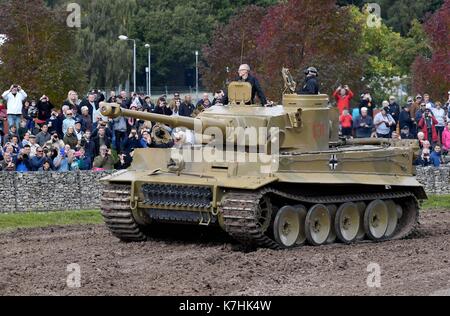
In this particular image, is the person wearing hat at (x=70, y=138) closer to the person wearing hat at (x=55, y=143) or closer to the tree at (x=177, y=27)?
the person wearing hat at (x=55, y=143)

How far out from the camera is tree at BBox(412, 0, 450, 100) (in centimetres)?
4084

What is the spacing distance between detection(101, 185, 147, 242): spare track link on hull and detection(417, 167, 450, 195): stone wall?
12.2 m

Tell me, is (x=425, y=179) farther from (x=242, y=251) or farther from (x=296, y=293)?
(x=296, y=293)

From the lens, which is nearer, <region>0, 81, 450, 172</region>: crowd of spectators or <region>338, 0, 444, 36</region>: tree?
<region>0, 81, 450, 172</region>: crowd of spectators

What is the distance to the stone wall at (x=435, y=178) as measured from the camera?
31.8 m

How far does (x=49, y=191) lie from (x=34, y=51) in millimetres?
7861

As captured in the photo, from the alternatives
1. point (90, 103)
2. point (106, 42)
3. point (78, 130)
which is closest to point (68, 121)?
point (78, 130)

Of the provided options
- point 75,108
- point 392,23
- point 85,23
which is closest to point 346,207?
point 75,108

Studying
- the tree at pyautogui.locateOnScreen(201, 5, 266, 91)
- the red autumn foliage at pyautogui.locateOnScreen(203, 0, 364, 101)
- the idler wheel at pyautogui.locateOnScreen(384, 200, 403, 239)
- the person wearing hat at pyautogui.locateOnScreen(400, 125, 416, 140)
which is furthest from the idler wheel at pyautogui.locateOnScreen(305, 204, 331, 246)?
the tree at pyautogui.locateOnScreen(201, 5, 266, 91)

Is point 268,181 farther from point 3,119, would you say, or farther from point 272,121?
point 3,119

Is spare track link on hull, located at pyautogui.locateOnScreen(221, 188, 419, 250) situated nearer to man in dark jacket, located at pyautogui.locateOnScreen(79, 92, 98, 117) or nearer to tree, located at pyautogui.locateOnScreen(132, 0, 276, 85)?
man in dark jacket, located at pyautogui.locateOnScreen(79, 92, 98, 117)

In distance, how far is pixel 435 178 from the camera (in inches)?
1259

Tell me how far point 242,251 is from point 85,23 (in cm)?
4978

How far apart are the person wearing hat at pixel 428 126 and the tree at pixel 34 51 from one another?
33.3 feet
